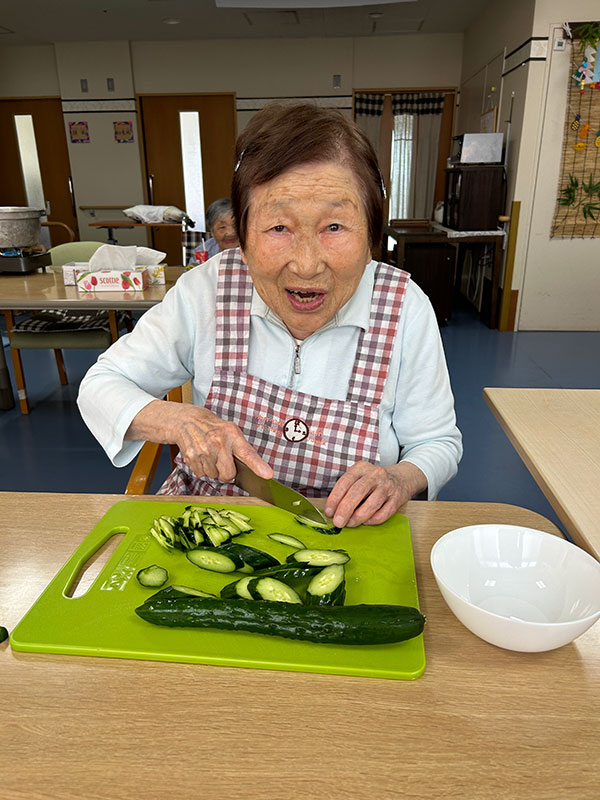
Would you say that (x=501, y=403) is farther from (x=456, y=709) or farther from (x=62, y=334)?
(x=62, y=334)

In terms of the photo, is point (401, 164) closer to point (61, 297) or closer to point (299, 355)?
point (61, 297)

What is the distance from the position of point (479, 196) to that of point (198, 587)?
5756 mm

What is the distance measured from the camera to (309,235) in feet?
3.84

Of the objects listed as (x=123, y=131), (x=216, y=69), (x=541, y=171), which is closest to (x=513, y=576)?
(x=541, y=171)

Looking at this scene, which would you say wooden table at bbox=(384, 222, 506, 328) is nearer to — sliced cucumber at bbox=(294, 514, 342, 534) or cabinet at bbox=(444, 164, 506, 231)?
cabinet at bbox=(444, 164, 506, 231)

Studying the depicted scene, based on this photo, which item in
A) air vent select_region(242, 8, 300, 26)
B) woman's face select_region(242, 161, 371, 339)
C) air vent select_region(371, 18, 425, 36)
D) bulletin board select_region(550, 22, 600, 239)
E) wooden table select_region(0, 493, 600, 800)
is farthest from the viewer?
air vent select_region(371, 18, 425, 36)

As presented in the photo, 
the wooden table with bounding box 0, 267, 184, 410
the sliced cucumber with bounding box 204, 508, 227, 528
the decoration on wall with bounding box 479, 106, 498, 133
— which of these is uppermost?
the decoration on wall with bounding box 479, 106, 498, 133

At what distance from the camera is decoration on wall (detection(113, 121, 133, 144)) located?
859 cm

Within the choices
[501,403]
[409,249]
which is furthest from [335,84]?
[501,403]

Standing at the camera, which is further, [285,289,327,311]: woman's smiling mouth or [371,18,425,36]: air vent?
[371,18,425,36]: air vent

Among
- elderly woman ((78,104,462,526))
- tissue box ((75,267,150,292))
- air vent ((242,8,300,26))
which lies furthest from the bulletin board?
elderly woman ((78,104,462,526))

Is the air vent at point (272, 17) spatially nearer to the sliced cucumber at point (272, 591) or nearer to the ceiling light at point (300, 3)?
the ceiling light at point (300, 3)

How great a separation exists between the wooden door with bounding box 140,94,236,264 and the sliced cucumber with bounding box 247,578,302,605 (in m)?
8.50

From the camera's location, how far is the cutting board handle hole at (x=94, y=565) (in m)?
0.95
